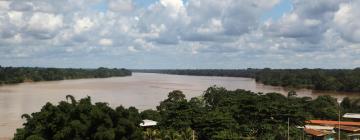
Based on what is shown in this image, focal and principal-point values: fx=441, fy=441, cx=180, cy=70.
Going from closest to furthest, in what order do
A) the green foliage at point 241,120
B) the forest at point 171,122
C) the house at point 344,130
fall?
the forest at point 171,122, the green foliage at point 241,120, the house at point 344,130

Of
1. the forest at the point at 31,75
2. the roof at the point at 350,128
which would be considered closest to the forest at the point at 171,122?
the roof at the point at 350,128

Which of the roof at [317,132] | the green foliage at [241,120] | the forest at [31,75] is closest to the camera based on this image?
the green foliage at [241,120]

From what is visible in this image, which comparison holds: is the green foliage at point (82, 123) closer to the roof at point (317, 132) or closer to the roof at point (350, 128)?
the roof at point (317, 132)

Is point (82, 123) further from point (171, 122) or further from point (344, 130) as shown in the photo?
point (344, 130)

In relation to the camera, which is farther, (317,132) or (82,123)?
(317,132)

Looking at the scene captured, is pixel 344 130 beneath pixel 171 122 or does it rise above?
beneath

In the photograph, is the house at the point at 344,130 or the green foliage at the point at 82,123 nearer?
the green foliage at the point at 82,123

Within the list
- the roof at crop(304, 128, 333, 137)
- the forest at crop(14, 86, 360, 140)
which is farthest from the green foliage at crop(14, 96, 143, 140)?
the roof at crop(304, 128, 333, 137)

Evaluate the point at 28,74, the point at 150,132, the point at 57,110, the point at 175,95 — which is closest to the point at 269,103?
the point at 150,132

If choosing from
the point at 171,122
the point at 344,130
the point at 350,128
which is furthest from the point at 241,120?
the point at 350,128

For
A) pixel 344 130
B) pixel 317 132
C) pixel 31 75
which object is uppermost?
pixel 31 75
